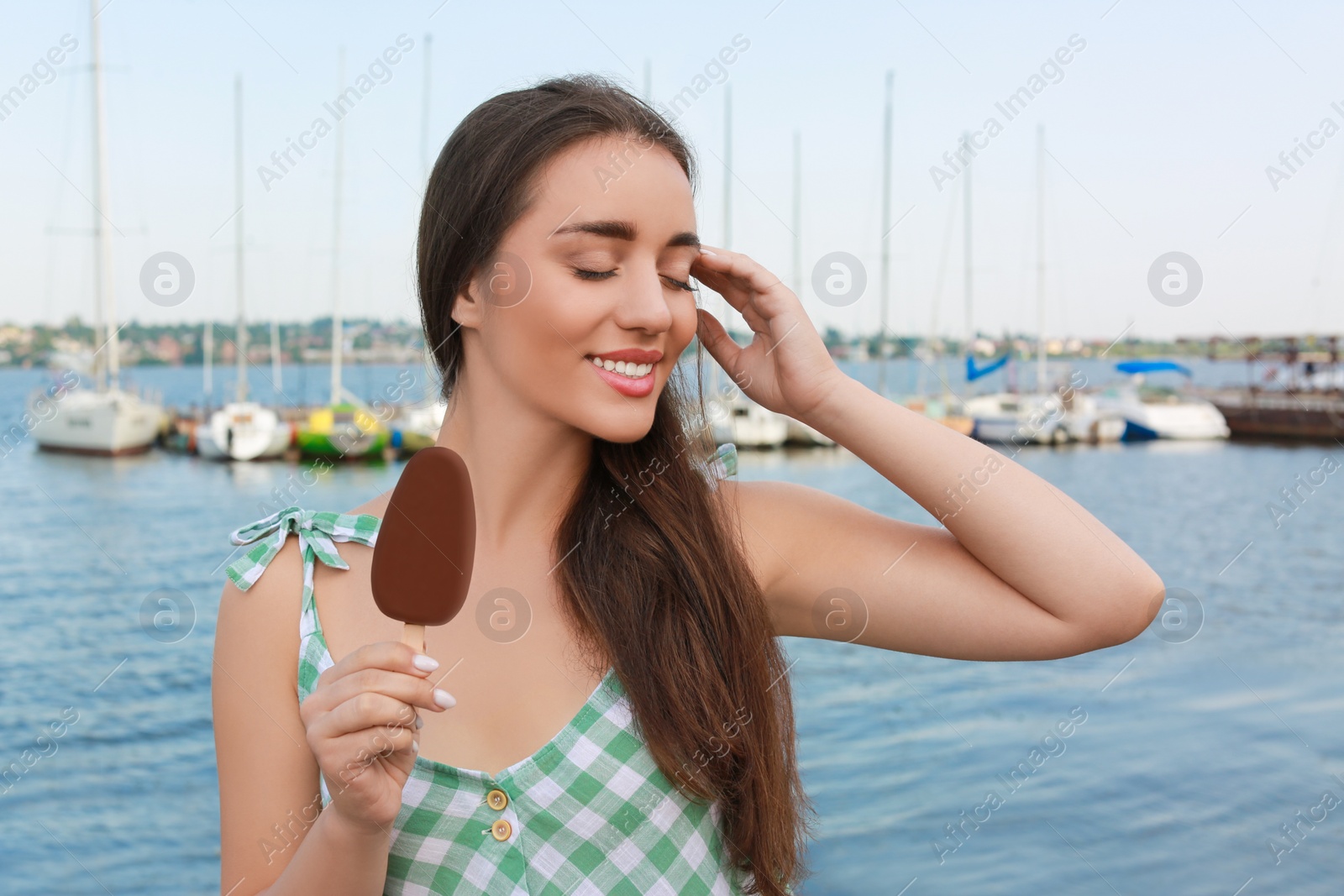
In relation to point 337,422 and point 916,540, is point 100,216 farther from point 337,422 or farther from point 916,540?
point 916,540

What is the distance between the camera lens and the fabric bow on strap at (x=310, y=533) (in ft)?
6.36

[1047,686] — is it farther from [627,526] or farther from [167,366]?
[167,366]

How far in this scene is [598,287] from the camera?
1.81 metres

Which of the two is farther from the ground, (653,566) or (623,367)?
(623,367)

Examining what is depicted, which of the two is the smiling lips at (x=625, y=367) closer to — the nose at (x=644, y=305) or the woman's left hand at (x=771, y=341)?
the nose at (x=644, y=305)

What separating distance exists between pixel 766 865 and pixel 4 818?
9.40 meters

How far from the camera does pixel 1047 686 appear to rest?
1145cm


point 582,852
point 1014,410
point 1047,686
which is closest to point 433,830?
point 582,852

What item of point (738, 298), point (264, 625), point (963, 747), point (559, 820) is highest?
point (738, 298)

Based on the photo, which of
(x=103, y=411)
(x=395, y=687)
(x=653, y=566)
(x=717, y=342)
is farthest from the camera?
(x=103, y=411)

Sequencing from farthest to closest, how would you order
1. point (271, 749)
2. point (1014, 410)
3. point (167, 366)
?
point (167, 366)
point (1014, 410)
point (271, 749)

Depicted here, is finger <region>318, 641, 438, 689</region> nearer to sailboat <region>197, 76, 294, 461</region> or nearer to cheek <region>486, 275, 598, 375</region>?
cheek <region>486, 275, 598, 375</region>

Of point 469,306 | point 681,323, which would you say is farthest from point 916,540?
point 469,306

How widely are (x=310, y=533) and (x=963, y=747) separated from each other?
342 inches
